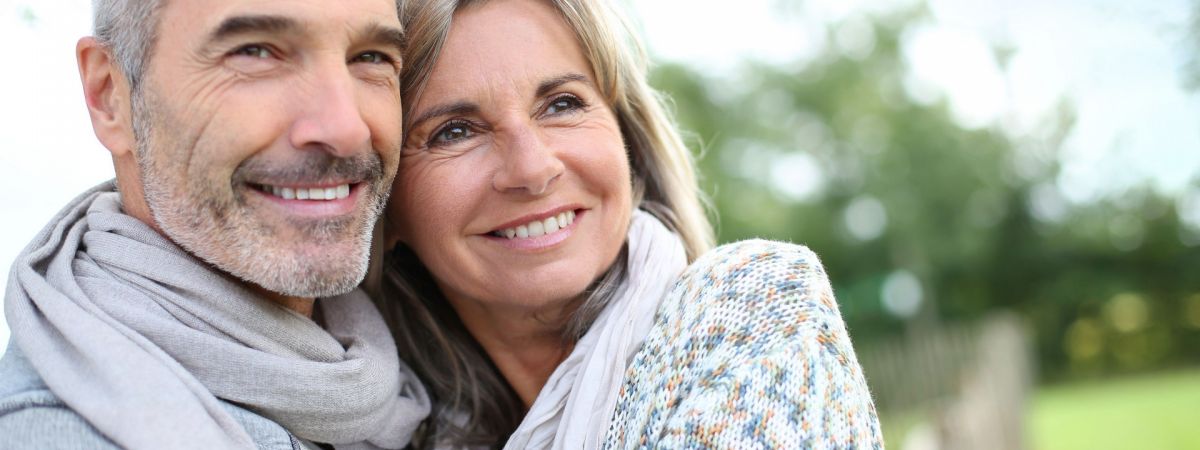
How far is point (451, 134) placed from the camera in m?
2.55

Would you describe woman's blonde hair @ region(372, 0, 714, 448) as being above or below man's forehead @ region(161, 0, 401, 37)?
A: below

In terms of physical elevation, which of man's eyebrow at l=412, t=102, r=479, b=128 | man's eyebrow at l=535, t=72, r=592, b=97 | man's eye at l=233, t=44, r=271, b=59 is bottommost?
man's eyebrow at l=412, t=102, r=479, b=128

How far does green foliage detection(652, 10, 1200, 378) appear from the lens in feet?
71.7

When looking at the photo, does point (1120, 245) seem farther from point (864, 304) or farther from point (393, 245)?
point (393, 245)

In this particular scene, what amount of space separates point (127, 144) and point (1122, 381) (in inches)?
961

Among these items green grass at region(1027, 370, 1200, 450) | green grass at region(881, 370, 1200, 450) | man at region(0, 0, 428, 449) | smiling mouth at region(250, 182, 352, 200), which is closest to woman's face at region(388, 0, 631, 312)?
man at region(0, 0, 428, 449)

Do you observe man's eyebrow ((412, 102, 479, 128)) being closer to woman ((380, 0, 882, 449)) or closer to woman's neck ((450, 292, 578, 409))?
woman ((380, 0, 882, 449))

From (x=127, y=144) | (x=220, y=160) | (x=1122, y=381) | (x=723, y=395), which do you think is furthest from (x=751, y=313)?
(x=1122, y=381)

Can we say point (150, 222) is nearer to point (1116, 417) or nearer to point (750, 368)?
point (750, 368)

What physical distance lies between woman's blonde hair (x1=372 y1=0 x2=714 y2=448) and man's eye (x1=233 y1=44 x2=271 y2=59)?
78 cm

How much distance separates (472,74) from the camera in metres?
2.47

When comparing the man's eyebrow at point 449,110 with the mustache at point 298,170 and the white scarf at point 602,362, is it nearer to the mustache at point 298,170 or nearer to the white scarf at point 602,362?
the mustache at point 298,170

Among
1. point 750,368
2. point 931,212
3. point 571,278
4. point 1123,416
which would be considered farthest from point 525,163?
point 931,212

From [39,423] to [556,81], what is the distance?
1.32 metres
